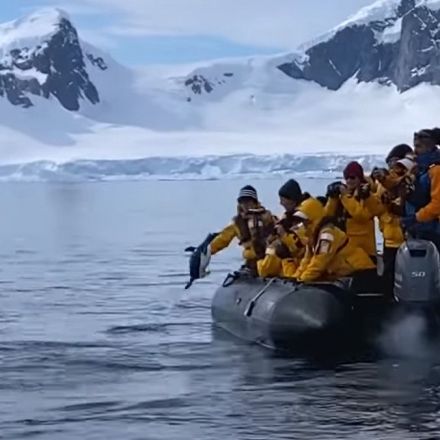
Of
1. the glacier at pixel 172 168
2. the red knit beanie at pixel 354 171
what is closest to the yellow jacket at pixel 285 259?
the red knit beanie at pixel 354 171

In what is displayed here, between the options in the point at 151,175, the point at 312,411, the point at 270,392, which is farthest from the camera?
the point at 151,175

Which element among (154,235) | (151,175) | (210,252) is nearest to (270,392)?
(210,252)

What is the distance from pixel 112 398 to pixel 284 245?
306 centimetres

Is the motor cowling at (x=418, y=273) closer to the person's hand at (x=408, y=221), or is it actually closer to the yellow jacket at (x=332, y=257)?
the person's hand at (x=408, y=221)

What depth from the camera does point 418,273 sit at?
12234 mm

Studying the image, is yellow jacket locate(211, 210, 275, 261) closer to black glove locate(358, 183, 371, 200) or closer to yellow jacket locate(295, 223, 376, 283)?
yellow jacket locate(295, 223, 376, 283)

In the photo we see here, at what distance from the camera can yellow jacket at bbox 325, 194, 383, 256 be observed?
12938 mm

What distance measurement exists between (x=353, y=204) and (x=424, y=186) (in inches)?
27.1

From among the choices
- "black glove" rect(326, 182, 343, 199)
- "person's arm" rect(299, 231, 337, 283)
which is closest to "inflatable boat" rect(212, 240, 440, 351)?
"person's arm" rect(299, 231, 337, 283)

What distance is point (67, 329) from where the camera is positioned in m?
15.8

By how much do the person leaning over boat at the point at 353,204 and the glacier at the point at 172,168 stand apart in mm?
149563

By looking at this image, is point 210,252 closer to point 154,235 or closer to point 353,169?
point 353,169

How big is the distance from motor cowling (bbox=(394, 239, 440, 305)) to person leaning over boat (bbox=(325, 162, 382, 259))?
27.4 inches

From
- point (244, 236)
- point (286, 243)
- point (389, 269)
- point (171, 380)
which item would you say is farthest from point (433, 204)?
point (244, 236)
